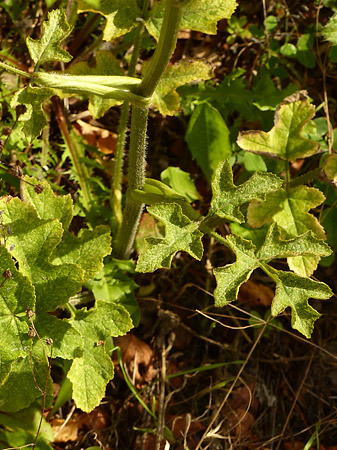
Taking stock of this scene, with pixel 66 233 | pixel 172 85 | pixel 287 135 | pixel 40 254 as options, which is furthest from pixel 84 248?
pixel 287 135

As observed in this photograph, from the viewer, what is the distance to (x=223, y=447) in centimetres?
238

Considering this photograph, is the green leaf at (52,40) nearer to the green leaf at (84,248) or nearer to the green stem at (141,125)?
the green stem at (141,125)

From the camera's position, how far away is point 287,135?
2.05 m

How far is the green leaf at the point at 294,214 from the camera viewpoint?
1941 millimetres

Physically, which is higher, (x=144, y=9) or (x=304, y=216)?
(x=144, y=9)

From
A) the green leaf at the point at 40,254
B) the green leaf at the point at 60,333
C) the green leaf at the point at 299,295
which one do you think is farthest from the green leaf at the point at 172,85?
the green leaf at the point at 60,333

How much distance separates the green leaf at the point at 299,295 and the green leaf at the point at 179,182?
92 centimetres

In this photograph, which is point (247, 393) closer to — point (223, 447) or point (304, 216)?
point (223, 447)

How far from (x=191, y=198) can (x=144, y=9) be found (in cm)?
93

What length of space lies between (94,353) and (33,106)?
2.89 feet

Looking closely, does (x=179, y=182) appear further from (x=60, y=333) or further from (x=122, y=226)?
(x=60, y=333)

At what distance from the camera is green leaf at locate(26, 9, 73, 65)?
1.50 m

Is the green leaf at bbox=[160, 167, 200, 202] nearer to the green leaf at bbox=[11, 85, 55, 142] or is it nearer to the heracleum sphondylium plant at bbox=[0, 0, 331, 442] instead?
the heracleum sphondylium plant at bbox=[0, 0, 331, 442]

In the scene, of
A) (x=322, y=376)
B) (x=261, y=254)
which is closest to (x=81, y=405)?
(x=261, y=254)
